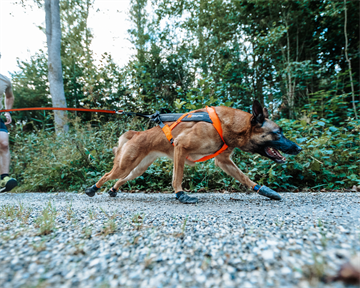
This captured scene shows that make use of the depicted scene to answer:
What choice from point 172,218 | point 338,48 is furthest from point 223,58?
point 172,218

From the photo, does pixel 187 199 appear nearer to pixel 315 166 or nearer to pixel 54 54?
pixel 315 166

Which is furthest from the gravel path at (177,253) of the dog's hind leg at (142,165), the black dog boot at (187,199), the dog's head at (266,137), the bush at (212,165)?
the bush at (212,165)

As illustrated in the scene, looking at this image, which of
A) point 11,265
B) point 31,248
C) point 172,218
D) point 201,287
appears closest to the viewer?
point 201,287

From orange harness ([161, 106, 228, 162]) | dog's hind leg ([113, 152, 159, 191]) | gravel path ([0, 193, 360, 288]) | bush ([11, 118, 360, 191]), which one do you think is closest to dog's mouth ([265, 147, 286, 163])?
orange harness ([161, 106, 228, 162])

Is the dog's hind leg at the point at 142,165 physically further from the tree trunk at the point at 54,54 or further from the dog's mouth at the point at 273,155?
the tree trunk at the point at 54,54

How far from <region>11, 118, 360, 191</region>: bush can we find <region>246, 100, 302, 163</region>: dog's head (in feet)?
3.35

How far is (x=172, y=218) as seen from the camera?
5.74 ft

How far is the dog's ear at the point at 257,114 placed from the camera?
2736 millimetres

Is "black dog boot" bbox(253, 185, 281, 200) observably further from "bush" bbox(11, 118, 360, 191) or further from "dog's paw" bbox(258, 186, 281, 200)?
"bush" bbox(11, 118, 360, 191)

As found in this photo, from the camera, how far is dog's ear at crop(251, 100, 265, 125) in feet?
8.98

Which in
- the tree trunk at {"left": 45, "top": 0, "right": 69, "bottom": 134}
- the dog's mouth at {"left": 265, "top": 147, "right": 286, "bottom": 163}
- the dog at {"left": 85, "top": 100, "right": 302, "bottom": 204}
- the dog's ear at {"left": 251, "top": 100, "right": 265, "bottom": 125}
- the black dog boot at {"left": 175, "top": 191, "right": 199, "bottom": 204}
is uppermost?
the tree trunk at {"left": 45, "top": 0, "right": 69, "bottom": 134}

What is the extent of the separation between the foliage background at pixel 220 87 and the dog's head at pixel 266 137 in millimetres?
1056

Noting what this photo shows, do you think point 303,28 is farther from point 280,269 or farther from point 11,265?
point 11,265

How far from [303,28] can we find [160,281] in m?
11.0
